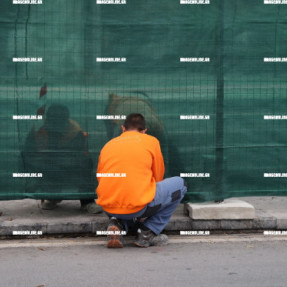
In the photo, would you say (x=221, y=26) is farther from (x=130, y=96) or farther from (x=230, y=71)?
(x=130, y=96)

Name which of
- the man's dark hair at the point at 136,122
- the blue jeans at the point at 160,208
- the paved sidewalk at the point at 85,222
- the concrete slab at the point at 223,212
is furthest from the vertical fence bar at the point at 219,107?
the man's dark hair at the point at 136,122

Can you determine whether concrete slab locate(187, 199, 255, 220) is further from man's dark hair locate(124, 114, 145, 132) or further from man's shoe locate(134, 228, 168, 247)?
man's dark hair locate(124, 114, 145, 132)

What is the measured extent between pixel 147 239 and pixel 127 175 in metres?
0.64

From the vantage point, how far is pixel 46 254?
516 centimetres

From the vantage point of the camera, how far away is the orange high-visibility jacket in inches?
208

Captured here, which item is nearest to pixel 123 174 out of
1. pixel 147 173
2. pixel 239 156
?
pixel 147 173

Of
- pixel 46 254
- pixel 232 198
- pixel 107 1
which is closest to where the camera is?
pixel 46 254

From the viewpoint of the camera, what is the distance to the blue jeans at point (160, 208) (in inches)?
213

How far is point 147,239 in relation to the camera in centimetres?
544

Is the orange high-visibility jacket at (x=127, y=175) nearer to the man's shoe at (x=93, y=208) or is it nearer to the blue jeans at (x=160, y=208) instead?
the blue jeans at (x=160, y=208)

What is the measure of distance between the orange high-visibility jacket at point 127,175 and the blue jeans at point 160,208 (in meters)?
0.08

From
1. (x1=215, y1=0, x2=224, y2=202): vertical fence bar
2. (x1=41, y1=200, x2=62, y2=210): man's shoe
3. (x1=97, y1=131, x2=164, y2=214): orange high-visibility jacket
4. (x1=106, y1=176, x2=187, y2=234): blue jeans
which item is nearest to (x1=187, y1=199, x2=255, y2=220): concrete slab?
(x1=215, y1=0, x2=224, y2=202): vertical fence bar

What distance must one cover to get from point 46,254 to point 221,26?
2.84 m

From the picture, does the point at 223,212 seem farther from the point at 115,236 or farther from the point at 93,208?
the point at 93,208
